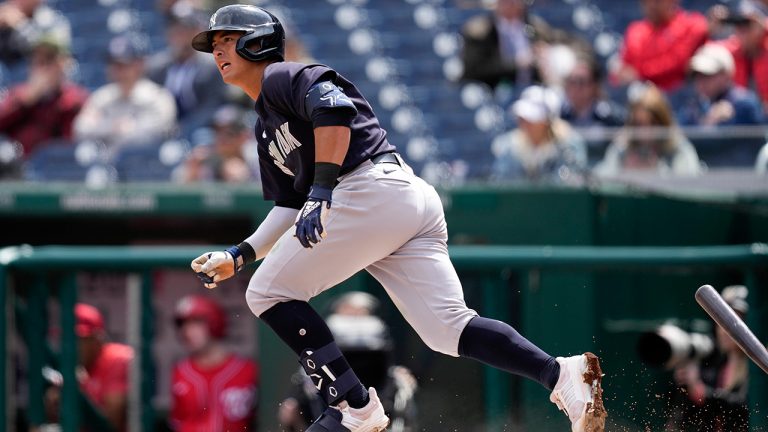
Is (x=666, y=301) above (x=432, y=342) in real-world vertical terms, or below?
below

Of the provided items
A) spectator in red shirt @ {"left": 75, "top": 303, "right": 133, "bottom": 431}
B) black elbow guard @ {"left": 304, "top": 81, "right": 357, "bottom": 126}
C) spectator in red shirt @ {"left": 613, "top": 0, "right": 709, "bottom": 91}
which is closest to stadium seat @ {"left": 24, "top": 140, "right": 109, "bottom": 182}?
spectator in red shirt @ {"left": 75, "top": 303, "right": 133, "bottom": 431}

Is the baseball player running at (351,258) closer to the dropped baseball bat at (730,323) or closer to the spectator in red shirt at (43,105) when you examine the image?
the dropped baseball bat at (730,323)

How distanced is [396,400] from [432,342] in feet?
4.23

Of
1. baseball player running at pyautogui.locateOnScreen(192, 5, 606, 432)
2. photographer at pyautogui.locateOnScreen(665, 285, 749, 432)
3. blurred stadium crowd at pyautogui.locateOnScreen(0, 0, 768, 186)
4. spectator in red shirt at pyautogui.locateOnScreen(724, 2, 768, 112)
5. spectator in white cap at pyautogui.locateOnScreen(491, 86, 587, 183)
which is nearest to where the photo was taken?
baseball player running at pyautogui.locateOnScreen(192, 5, 606, 432)

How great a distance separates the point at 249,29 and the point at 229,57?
113mm

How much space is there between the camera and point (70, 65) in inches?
392

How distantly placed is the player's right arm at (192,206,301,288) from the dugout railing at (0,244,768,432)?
1.35 metres

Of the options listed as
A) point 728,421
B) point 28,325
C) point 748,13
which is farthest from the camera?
point 748,13

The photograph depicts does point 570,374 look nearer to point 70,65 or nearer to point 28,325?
point 28,325

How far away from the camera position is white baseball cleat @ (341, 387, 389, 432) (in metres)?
4.02

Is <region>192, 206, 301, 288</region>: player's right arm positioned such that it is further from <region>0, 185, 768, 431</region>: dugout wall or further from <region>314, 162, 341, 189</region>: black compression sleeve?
<region>0, 185, 768, 431</region>: dugout wall

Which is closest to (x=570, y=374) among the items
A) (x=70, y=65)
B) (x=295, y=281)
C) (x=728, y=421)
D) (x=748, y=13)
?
(x=295, y=281)

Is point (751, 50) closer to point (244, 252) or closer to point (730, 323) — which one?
point (730, 323)

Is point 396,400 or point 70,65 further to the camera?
point 70,65
